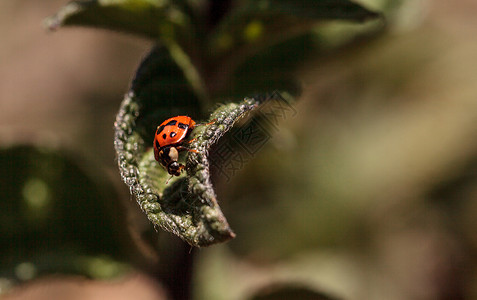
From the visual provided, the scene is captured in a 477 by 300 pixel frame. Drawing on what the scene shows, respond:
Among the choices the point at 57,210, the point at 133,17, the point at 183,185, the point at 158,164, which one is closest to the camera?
the point at 183,185

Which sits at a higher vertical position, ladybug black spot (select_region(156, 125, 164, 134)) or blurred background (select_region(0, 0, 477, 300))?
blurred background (select_region(0, 0, 477, 300))

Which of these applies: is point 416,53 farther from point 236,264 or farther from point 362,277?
point 236,264

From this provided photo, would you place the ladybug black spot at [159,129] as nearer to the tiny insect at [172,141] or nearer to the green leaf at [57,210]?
the tiny insect at [172,141]

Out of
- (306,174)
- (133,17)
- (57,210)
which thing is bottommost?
(57,210)

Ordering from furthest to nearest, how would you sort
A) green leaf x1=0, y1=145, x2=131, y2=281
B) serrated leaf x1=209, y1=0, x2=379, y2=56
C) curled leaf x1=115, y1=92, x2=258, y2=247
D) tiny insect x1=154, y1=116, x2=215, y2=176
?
green leaf x1=0, y1=145, x2=131, y2=281 < serrated leaf x1=209, y1=0, x2=379, y2=56 < tiny insect x1=154, y1=116, x2=215, y2=176 < curled leaf x1=115, y1=92, x2=258, y2=247

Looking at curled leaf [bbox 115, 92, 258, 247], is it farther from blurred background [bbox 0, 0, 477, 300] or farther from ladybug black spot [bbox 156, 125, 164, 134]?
blurred background [bbox 0, 0, 477, 300]

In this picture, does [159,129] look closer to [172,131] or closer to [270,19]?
[172,131]

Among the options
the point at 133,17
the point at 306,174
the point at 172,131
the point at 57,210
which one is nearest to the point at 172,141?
the point at 172,131

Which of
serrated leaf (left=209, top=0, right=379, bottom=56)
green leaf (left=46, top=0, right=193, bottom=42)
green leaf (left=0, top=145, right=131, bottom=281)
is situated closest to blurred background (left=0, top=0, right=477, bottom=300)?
green leaf (left=0, top=145, right=131, bottom=281)
